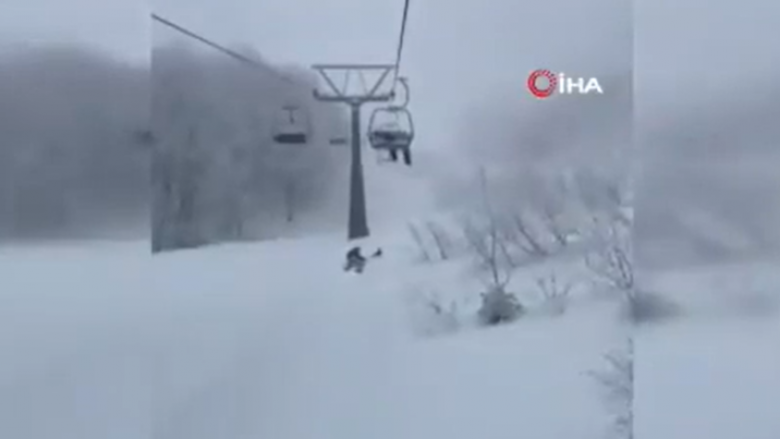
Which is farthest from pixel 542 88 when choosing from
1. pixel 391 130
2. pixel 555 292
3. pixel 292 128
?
pixel 292 128

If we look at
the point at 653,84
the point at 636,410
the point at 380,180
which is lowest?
the point at 636,410

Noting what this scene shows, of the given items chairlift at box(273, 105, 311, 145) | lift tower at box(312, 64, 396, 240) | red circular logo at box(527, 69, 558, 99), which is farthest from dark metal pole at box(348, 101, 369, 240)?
red circular logo at box(527, 69, 558, 99)

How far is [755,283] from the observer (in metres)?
3.24

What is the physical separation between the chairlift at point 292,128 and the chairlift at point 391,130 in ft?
0.51

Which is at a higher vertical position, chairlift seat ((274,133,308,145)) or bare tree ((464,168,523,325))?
chairlift seat ((274,133,308,145))

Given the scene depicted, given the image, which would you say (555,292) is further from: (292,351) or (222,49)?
(222,49)

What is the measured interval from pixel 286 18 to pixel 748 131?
45.1 inches

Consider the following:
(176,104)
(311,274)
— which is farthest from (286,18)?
(311,274)

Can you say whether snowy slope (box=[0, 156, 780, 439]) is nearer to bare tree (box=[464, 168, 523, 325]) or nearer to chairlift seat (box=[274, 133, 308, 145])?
bare tree (box=[464, 168, 523, 325])

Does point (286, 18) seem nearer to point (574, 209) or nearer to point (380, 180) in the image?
point (380, 180)

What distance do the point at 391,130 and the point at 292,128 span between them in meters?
0.24

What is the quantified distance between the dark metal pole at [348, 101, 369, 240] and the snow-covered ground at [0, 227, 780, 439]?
51 millimetres

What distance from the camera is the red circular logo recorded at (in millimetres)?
3180

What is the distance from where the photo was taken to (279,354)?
3.19 meters
